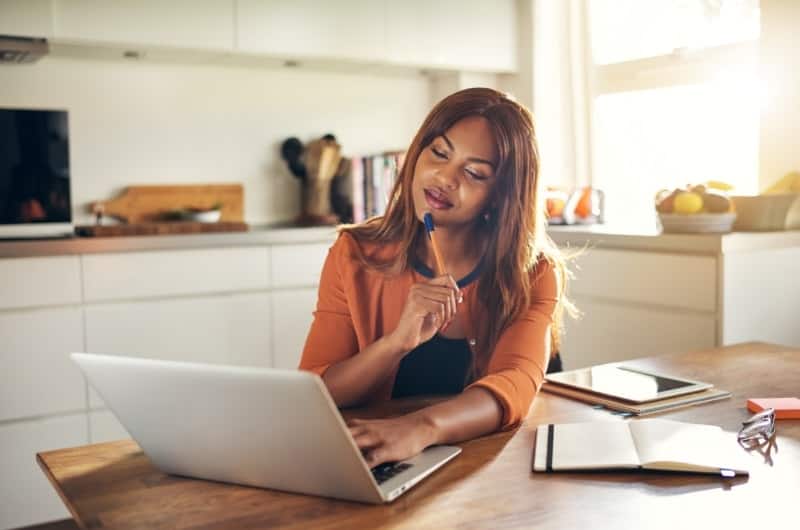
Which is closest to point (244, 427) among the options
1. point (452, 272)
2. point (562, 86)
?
point (452, 272)

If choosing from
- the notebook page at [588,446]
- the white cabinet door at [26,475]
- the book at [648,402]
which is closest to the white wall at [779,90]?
the book at [648,402]

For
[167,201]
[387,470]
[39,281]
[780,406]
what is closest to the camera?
[387,470]

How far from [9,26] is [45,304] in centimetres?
95

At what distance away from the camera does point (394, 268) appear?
1702mm

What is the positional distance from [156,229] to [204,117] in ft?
2.28

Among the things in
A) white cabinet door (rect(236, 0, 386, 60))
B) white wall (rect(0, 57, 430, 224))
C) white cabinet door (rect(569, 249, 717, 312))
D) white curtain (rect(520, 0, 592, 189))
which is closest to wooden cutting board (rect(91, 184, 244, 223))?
white wall (rect(0, 57, 430, 224))

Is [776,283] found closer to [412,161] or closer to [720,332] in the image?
[720,332]

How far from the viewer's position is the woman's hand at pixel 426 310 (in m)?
1.43

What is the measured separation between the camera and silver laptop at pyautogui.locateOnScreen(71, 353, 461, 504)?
0.94 m

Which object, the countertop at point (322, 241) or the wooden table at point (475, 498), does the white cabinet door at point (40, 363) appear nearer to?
the countertop at point (322, 241)

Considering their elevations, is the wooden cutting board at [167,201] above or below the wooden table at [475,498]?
above

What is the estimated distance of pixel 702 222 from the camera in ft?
9.16

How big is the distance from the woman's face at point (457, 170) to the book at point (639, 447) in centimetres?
48

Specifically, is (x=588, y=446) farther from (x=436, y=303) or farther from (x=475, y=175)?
(x=475, y=175)
